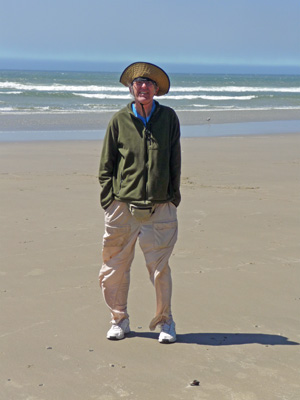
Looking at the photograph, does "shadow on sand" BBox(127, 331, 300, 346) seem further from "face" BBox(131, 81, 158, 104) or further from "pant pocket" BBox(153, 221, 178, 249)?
"face" BBox(131, 81, 158, 104)

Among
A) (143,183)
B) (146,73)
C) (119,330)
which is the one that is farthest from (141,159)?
(119,330)

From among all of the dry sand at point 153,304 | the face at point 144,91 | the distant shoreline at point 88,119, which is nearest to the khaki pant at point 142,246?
the dry sand at point 153,304

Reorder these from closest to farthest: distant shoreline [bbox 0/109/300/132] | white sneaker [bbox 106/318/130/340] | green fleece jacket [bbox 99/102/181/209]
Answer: green fleece jacket [bbox 99/102/181/209], white sneaker [bbox 106/318/130/340], distant shoreline [bbox 0/109/300/132]

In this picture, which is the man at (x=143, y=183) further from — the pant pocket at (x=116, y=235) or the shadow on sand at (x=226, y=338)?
the shadow on sand at (x=226, y=338)

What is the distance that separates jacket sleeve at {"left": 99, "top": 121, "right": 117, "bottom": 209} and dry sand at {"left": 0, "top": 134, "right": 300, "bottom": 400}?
915mm

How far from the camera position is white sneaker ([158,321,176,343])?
436 cm

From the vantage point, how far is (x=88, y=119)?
24266 mm

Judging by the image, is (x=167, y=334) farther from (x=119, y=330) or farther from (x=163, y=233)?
(x=163, y=233)

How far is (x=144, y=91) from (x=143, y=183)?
564 millimetres

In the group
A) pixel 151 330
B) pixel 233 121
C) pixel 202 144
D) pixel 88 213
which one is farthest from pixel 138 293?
pixel 233 121

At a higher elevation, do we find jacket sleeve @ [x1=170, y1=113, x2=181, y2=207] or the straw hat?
the straw hat

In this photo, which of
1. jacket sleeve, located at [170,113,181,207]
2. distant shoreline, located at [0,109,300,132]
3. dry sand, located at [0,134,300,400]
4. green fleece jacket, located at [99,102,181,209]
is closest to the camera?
dry sand, located at [0,134,300,400]

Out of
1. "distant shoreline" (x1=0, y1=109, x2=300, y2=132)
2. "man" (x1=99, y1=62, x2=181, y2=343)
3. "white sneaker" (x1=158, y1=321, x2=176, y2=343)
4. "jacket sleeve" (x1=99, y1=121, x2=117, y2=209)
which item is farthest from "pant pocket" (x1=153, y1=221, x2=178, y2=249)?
"distant shoreline" (x1=0, y1=109, x2=300, y2=132)

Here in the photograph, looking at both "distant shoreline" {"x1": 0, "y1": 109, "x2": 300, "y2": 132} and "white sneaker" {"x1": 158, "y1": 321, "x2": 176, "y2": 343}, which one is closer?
"white sneaker" {"x1": 158, "y1": 321, "x2": 176, "y2": 343}
